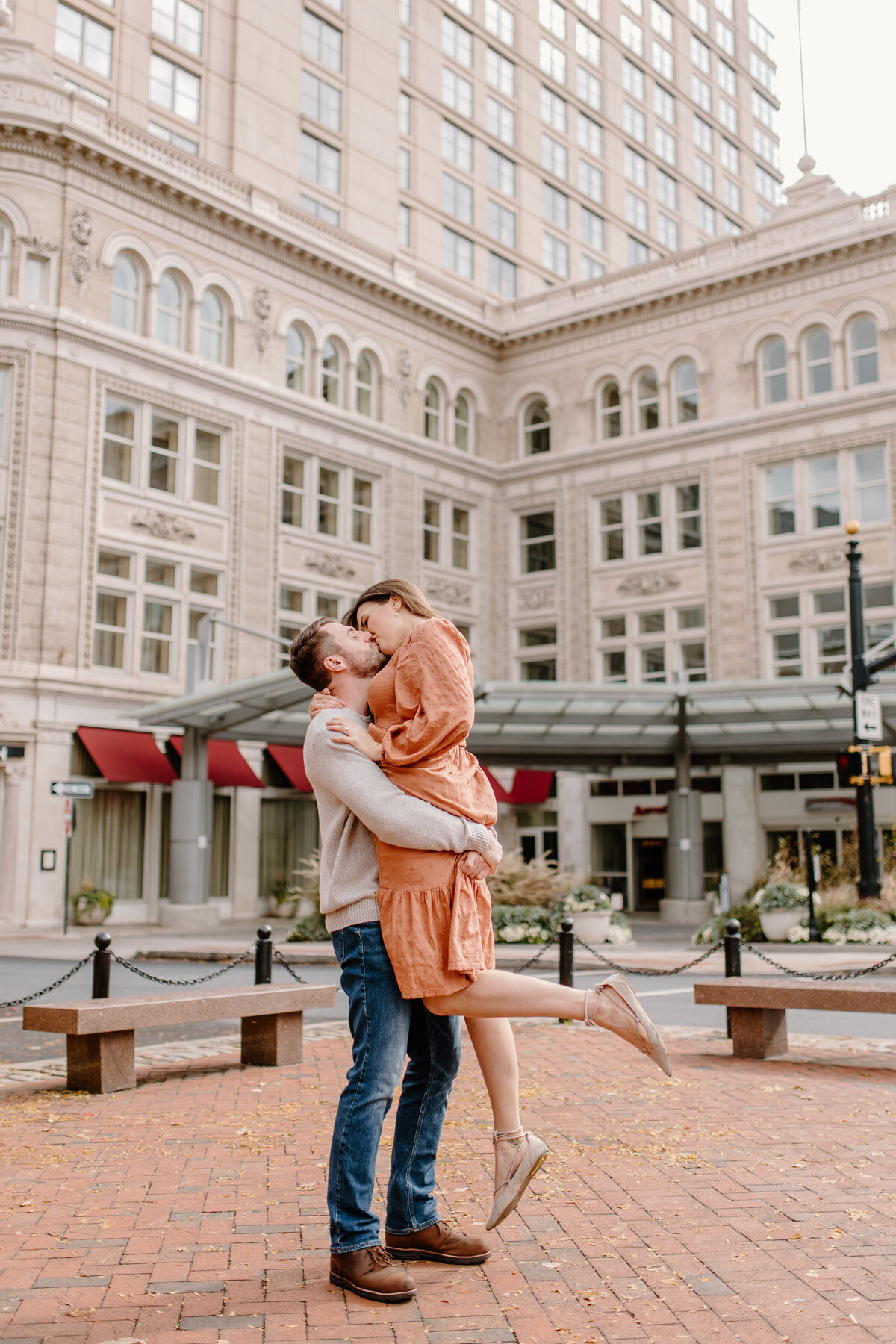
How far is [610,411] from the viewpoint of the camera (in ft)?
137

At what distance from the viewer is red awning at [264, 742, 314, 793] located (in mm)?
33812

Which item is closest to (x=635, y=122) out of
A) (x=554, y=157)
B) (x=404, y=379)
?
(x=554, y=157)

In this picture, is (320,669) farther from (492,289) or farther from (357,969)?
(492,289)

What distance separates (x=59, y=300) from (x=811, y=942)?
22806mm

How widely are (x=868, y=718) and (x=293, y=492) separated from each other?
20.0 metres

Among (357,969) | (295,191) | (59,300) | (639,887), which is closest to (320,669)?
(357,969)

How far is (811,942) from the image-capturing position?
20719 millimetres

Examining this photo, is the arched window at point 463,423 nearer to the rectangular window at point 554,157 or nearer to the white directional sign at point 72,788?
the rectangular window at point 554,157

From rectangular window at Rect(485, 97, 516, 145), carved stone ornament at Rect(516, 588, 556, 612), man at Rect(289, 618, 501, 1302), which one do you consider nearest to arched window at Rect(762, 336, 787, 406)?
carved stone ornament at Rect(516, 588, 556, 612)

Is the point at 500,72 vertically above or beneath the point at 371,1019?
above

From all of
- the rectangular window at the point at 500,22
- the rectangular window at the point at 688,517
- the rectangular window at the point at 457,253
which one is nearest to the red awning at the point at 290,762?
the rectangular window at the point at 688,517

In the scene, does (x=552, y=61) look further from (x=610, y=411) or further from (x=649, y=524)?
(x=649, y=524)

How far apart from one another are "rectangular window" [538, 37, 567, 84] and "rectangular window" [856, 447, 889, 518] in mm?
24275

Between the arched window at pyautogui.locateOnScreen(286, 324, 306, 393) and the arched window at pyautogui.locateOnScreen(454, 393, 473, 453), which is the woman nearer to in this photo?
the arched window at pyautogui.locateOnScreen(286, 324, 306, 393)
